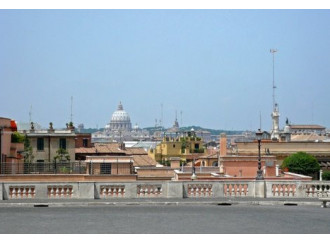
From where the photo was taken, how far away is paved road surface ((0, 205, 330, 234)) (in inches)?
826

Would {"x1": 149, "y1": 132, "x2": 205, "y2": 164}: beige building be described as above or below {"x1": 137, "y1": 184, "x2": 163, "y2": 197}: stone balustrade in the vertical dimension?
above

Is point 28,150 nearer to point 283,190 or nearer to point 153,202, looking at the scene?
point 283,190

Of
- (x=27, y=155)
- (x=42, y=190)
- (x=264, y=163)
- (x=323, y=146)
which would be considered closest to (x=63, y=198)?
(x=42, y=190)

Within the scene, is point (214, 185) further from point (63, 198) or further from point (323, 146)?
point (323, 146)

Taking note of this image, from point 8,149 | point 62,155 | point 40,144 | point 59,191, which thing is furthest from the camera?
point 40,144

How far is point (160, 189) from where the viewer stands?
1261 inches

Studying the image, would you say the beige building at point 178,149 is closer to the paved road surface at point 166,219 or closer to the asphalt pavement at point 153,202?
the asphalt pavement at point 153,202

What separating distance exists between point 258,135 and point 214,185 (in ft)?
A: 32.9

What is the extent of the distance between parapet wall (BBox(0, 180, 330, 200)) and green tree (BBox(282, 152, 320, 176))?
73.5 m

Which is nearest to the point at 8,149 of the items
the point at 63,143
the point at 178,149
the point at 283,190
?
the point at 63,143

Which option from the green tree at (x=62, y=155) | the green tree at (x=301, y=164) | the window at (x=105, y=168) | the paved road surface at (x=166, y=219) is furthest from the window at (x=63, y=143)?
the paved road surface at (x=166, y=219)

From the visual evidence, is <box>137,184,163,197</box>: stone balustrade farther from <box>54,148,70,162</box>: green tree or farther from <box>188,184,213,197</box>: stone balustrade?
<box>54,148,70,162</box>: green tree

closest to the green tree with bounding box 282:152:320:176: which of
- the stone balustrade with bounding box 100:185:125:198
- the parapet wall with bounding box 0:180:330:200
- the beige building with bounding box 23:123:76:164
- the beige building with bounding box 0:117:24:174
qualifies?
the beige building with bounding box 23:123:76:164

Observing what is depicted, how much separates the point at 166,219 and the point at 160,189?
821cm
